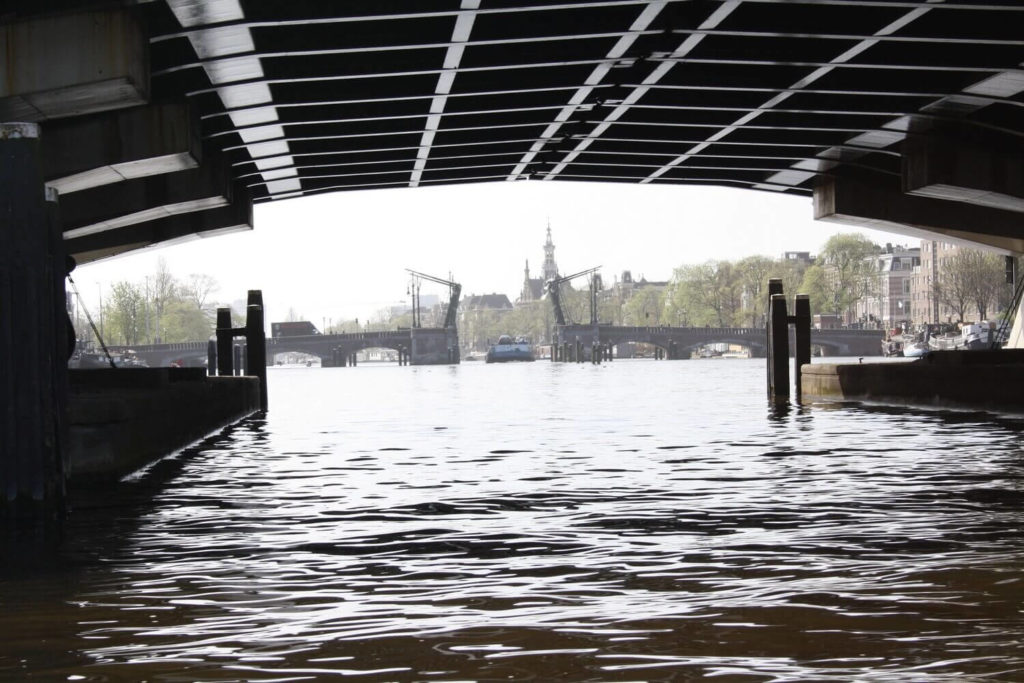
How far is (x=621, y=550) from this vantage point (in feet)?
30.8

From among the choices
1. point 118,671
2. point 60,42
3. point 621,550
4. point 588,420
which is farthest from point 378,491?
point 588,420

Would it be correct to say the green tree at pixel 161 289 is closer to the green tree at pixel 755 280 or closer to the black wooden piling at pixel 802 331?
the green tree at pixel 755 280

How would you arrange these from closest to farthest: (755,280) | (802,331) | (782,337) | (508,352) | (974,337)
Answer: (802,331) → (782,337) → (974,337) → (508,352) → (755,280)

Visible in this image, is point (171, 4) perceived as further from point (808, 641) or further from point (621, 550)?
point (808, 641)

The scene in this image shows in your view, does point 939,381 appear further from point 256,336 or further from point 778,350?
point 256,336

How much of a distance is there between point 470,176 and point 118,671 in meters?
32.7

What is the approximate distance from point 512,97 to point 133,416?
1222 cm

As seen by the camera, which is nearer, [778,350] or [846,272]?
[778,350]

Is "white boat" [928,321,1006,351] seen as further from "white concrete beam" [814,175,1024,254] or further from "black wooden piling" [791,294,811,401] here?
"black wooden piling" [791,294,811,401]

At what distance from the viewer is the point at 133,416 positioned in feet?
54.3

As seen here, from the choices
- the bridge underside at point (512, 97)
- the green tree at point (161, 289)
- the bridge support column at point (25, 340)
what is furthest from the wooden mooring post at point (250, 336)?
the green tree at point (161, 289)

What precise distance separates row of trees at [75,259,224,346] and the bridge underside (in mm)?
108088

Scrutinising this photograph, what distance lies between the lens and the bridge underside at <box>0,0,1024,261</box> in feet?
61.7

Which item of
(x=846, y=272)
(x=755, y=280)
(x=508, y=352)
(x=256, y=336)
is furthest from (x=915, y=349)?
(x=256, y=336)
